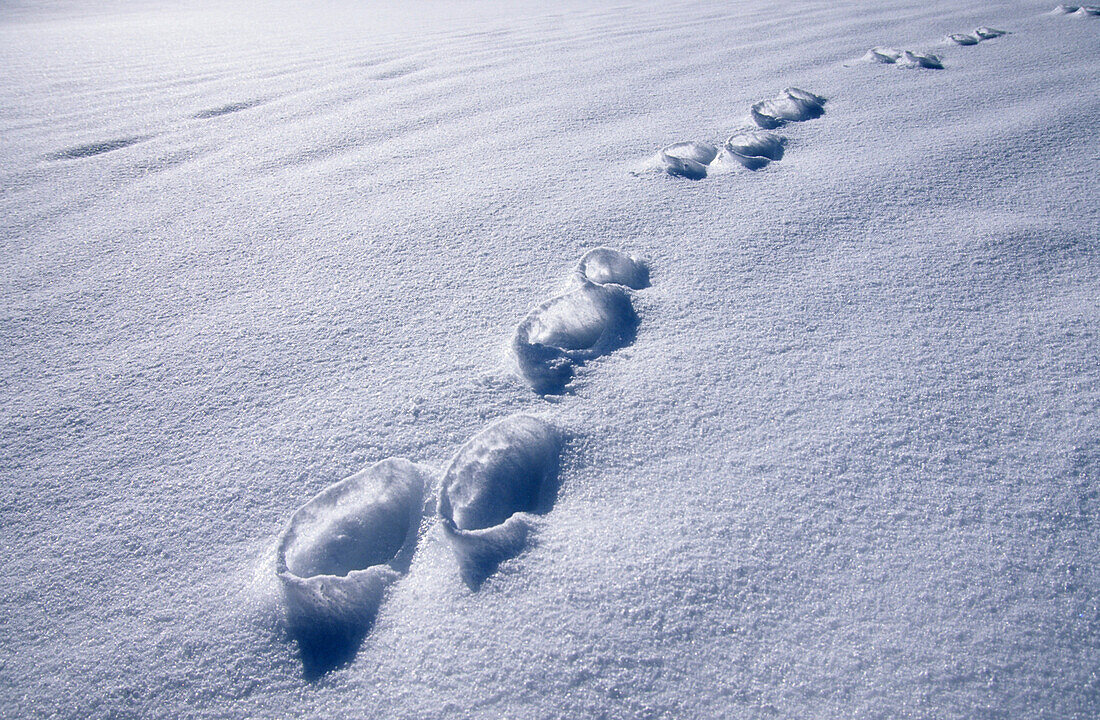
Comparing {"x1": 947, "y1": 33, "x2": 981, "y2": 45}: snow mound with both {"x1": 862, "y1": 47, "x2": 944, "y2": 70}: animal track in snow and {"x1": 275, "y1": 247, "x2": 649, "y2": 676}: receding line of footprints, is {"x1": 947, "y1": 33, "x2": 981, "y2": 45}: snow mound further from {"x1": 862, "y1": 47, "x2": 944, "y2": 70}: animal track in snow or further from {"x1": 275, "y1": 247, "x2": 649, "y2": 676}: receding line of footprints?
{"x1": 275, "y1": 247, "x2": 649, "y2": 676}: receding line of footprints

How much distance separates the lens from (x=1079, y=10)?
2137mm

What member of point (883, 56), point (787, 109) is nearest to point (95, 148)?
point (787, 109)

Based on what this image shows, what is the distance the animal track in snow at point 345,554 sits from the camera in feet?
1.68

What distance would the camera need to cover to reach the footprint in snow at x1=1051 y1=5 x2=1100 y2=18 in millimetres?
2096

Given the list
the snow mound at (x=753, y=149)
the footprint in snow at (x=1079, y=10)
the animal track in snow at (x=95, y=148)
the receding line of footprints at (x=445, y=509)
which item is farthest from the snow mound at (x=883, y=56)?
the animal track in snow at (x=95, y=148)

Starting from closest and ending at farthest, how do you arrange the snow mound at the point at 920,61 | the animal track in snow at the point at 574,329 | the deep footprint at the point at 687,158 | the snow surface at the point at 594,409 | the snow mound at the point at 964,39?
the snow surface at the point at 594,409
the animal track in snow at the point at 574,329
the deep footprint at the point at 687,158
the snow mound at the point at 920,61
the snow mound at the point at 964,39

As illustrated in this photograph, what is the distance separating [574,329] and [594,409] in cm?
15

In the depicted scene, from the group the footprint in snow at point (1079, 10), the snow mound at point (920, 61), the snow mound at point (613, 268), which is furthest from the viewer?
the footprint in snow at point (1079, 10)

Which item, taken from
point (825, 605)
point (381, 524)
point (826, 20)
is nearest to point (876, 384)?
point (825, 605)

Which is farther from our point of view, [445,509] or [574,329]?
[574,329]

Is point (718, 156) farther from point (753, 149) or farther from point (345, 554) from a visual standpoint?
point (345, 554)

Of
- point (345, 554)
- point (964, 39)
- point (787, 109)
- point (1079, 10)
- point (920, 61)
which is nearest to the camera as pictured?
point (345, 554)

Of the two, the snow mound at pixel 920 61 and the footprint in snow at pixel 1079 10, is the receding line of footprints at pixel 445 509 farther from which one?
the footprint in snow at pixel 1079 10

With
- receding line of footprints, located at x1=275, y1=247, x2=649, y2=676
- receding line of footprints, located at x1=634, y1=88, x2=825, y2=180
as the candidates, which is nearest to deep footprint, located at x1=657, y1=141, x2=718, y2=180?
receding line of footprints, located at x1=634, y1=88, x2=825, y2=180
